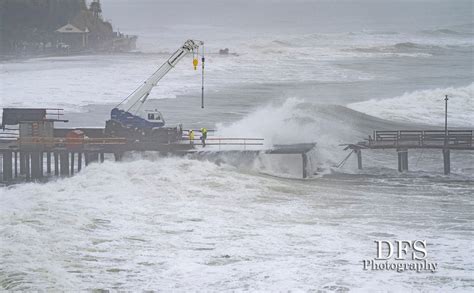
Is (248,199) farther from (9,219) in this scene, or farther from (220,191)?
(9,219)

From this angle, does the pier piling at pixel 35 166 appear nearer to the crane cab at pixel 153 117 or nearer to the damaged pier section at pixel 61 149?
the damaged pier section at pixel 61 149

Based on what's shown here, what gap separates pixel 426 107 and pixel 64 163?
33.8m

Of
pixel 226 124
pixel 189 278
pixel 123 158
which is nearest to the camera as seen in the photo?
pixel 189 278

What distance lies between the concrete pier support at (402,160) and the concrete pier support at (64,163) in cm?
1638

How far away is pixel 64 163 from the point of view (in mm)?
38188

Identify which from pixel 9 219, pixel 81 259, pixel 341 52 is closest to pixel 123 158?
pixel 9 219

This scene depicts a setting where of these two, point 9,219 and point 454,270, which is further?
point 9,219

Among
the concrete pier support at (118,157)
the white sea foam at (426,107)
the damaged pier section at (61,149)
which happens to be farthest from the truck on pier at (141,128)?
the white sea foam at (426,107)

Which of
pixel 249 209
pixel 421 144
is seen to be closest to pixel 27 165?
pixel 249 209

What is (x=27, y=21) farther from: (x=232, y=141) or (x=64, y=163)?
(x=64, y=163)

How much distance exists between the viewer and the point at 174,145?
38750 mm

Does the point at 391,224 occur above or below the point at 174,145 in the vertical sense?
below

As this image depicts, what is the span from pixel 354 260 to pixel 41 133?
62.5 feet

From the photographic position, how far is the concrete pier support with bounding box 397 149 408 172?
135 ft
